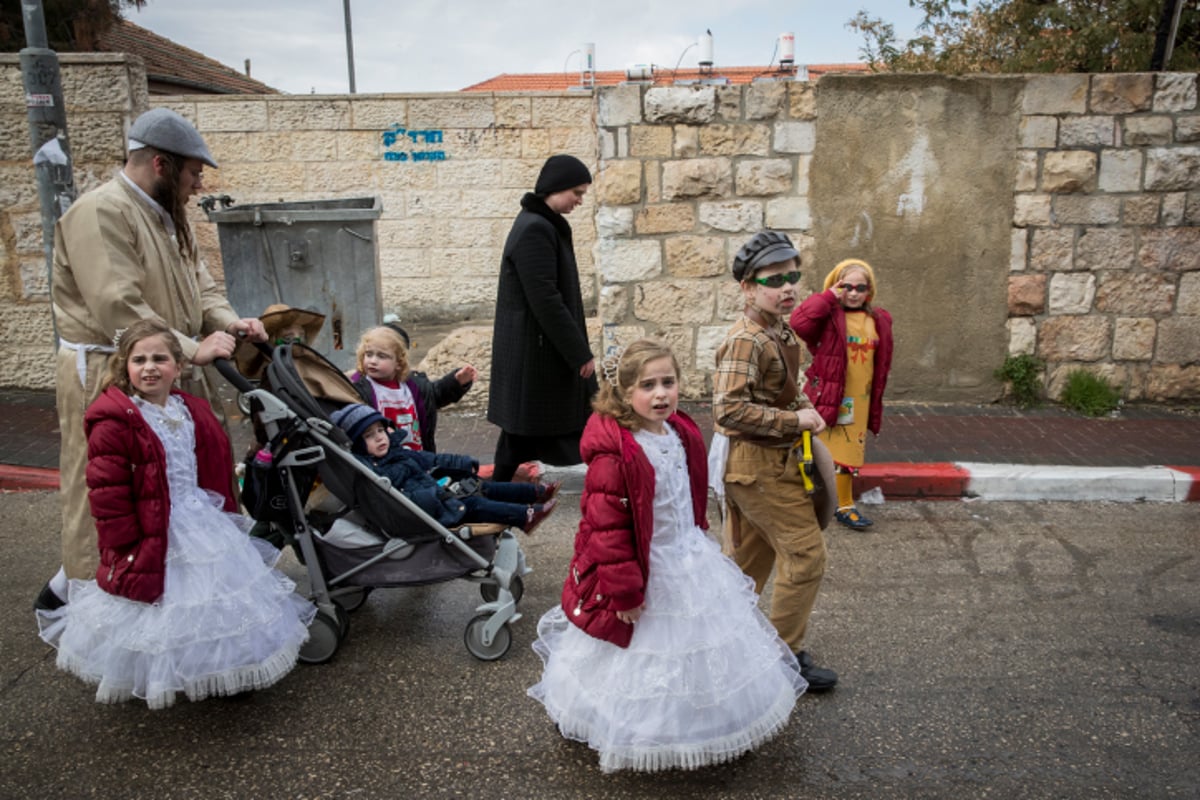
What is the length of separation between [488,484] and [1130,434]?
5.01 m

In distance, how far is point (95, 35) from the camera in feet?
34.1

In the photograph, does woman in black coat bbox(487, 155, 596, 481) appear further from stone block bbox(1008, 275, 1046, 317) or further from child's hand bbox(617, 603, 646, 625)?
stone block bbox(1008, 275, 1046, 317)

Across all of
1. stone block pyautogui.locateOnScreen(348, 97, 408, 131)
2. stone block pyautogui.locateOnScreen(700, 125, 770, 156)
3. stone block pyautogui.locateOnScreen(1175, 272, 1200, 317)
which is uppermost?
stone block pyautogui.locateOnScreen(348, 97, 408, 131)

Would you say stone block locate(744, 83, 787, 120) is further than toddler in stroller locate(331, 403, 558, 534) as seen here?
Yes

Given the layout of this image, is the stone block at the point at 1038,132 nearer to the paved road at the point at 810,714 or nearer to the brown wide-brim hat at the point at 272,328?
the paved road at the point at 810,714

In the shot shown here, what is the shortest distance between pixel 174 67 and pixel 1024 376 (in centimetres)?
1581

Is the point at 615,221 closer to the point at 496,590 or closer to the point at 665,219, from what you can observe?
the point at 665,219

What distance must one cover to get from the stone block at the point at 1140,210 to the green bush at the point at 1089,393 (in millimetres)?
1163

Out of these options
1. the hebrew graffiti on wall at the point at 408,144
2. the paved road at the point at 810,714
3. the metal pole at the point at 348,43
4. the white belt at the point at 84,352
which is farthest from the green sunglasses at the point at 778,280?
the metal pole at the point at 348,43

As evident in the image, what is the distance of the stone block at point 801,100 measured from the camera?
22.5 feet

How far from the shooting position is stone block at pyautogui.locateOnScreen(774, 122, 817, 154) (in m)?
6.91

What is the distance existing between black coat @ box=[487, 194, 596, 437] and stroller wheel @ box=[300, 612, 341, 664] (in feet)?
5.37

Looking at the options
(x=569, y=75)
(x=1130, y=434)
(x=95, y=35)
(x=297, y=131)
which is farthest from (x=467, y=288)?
(x=569, y=75)

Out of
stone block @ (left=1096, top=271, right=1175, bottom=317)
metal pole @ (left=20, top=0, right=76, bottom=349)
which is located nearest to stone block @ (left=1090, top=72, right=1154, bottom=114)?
stone block @ (left=1096, top=271, right=1175, bottom=317)
